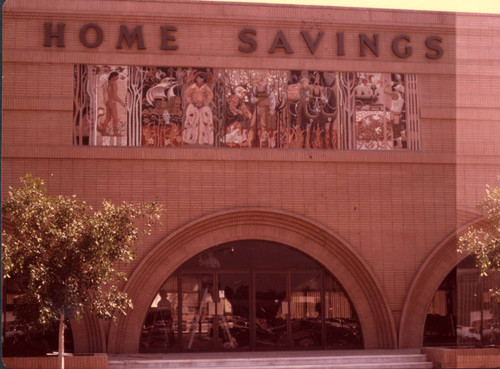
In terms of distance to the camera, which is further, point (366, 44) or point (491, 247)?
point (366, 44)

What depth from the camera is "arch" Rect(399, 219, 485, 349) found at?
2106cm

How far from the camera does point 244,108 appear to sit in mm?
21406

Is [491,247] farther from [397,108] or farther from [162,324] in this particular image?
[162,324]

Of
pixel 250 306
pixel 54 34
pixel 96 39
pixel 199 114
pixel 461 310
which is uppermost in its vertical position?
pixel 54 34

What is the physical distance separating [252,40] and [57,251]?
28.9 ft

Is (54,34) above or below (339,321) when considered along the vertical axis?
above

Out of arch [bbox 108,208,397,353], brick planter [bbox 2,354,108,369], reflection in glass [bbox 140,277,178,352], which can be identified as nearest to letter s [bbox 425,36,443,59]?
arch [bbox 108,208,397,353]

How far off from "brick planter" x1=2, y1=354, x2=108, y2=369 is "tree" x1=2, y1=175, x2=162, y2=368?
0.82 meters

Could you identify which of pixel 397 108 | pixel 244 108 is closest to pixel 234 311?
pixel 244 108

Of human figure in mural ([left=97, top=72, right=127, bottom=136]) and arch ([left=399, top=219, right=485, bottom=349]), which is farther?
arch ([left=399, top=219, right=485, bottom=349])

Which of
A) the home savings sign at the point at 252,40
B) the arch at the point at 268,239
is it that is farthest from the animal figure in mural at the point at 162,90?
the arch at the point at 268,239

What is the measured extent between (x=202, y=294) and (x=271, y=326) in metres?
2.17

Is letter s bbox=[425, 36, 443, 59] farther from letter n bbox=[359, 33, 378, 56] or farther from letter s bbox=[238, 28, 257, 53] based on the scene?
letter s bbox=[238, 28, 257, 53]

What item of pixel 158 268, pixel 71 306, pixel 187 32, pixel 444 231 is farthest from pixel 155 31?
pixel 444 231
